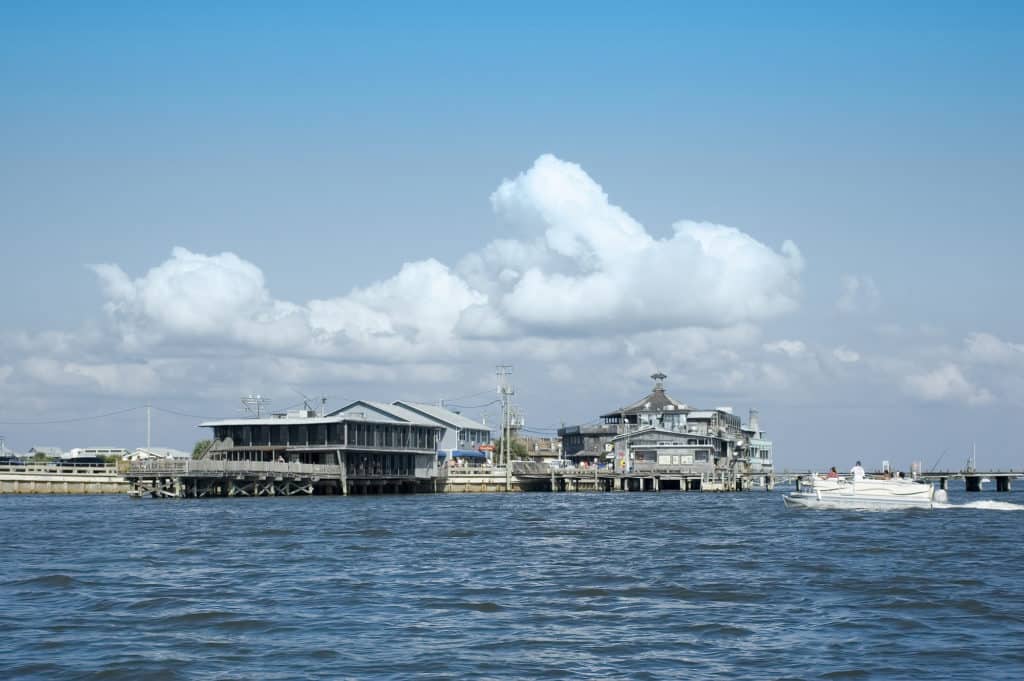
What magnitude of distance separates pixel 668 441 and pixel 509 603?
100 meters

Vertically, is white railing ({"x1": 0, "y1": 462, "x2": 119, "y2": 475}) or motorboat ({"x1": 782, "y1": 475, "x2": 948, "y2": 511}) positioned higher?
white railing ({"x1": 0, "y1": 462, "x2": 119, "y2": 475})

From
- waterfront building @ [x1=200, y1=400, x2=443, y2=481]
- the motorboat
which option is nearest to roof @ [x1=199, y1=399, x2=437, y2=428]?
waterfront building @ [x1=200, y1=400, x2=443, y2=481]

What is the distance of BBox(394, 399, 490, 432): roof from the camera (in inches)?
5167

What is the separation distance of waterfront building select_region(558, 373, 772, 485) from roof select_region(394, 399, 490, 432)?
13152mm

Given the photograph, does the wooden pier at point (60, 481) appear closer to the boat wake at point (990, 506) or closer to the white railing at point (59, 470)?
the white railing at point (59, 470)

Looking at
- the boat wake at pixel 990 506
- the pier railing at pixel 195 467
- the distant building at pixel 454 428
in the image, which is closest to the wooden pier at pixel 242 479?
the pier railing at pixel 195 467

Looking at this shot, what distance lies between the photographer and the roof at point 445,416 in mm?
131250

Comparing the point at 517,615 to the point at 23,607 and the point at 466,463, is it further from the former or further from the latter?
the point at 466,463

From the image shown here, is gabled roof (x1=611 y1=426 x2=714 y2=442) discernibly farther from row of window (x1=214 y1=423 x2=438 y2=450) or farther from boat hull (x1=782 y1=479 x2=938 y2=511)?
boat hull (x1=782 y1=479 x2=938 y2=511)

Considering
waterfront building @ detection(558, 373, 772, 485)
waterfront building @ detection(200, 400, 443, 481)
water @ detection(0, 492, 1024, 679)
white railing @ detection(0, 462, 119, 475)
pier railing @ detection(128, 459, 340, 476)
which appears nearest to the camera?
water @ detection(0, 492, 1024, 679)

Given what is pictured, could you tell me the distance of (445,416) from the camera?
137 metres

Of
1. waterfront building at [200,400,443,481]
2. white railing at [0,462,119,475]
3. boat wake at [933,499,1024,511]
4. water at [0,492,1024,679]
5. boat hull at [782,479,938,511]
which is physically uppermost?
waterfront building at [200,400,443,481]

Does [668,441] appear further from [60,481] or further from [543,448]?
[60,481]

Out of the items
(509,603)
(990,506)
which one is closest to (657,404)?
(990,506)
